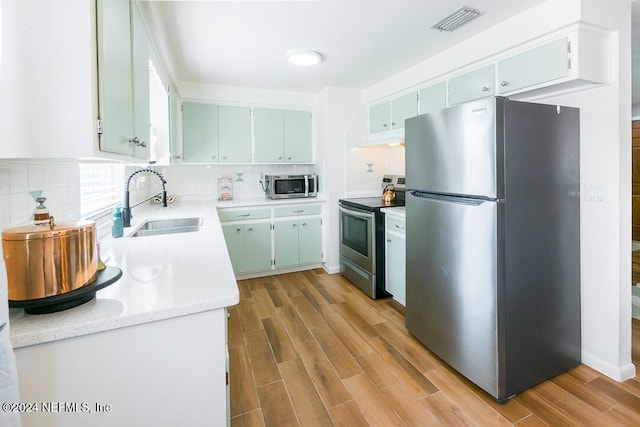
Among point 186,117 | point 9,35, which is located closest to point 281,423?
point 9,35

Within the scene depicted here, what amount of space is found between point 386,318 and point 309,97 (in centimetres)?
287

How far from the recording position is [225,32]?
7.71ft

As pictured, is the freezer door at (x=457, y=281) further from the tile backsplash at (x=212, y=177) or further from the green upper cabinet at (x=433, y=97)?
the tile backsplash at (x=212, y=177)

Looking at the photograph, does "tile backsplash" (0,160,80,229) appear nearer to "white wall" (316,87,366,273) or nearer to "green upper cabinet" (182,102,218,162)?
"green upper cabinet" (182,102,218,162)

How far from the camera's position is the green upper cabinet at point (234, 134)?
Answer: 377cm

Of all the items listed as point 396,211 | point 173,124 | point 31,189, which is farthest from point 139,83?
point 396,211

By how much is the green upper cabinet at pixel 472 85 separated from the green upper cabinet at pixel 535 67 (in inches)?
3.2

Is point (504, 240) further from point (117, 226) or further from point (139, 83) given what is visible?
point (117, 226)

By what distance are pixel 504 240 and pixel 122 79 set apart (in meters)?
→ 1.92

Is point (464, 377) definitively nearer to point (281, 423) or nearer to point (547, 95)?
point (281, 423)

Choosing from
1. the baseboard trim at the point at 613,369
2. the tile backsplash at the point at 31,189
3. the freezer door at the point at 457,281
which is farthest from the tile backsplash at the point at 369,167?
the tile backsplash at the point at 31,189

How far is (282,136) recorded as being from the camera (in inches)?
159

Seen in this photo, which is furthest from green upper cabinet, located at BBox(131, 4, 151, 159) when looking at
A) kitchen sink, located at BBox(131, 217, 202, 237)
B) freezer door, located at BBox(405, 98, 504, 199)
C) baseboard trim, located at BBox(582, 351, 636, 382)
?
baseboard trim, located at BBox(582, 351, 636, 382)

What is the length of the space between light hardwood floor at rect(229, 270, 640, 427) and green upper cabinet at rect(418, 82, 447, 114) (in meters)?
1.85
